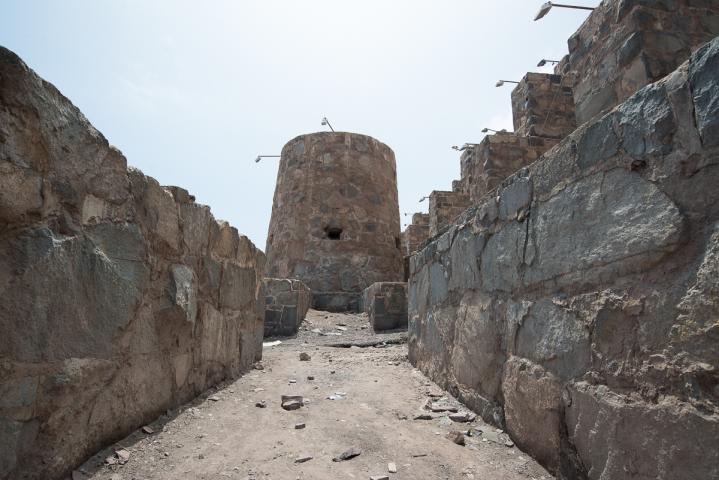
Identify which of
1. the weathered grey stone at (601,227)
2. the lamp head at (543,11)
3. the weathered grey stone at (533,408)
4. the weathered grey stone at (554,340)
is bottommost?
the weathered grey stone at (533,408)

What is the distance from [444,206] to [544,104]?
318 cm

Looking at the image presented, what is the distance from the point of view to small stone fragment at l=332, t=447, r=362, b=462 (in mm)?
1919

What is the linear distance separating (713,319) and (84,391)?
1982 millimetres

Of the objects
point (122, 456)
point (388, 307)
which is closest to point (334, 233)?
point (388, 307)

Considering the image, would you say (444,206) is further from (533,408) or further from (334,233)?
(533,408)

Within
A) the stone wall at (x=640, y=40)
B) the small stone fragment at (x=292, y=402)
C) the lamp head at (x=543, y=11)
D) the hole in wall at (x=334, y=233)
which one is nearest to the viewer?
the small stone fragment at (x=292, y=402)

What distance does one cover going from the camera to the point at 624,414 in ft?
4.49

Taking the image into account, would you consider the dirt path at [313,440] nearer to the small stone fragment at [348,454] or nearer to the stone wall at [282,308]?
the small stone fragment at [348,454]

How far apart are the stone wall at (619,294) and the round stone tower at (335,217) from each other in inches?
275

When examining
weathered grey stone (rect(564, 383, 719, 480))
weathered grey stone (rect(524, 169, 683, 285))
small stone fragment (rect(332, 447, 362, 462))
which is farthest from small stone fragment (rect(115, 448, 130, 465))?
weathered grey stone (rect(524, 169, 683, 285))

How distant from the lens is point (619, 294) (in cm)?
143

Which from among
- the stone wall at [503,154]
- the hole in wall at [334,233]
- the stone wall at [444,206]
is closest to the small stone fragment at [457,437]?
the stone wall at [503,154]

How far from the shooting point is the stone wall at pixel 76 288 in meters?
1.42

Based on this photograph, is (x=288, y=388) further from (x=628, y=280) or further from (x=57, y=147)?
(x=628, y=280)
